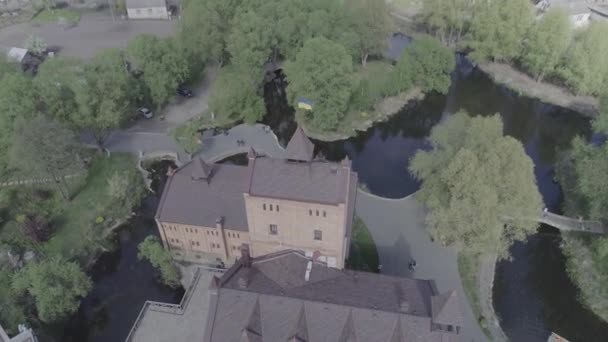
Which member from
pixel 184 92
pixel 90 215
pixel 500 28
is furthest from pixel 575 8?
pixel 90 215

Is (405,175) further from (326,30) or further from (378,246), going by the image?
(326,30)

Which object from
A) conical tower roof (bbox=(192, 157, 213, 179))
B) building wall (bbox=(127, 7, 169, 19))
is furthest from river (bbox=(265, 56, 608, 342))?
building wall (bbox=(127, 7, 169, 19))

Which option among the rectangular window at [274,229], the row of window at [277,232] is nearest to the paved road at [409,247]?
the row of window at [277,232]

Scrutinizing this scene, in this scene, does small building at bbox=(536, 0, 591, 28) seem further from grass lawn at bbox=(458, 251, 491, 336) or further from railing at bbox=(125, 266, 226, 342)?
railing at bbox=(125, 266, 226, 342)

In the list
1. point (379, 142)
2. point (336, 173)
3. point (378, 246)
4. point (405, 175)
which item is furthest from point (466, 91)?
point (336, 173)

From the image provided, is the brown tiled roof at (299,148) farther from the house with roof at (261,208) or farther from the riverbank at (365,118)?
the riverbank at (365,118)

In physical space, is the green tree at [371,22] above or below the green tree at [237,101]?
above

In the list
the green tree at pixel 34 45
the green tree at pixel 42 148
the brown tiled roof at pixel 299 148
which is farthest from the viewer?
the green tree at pixel 34 45
